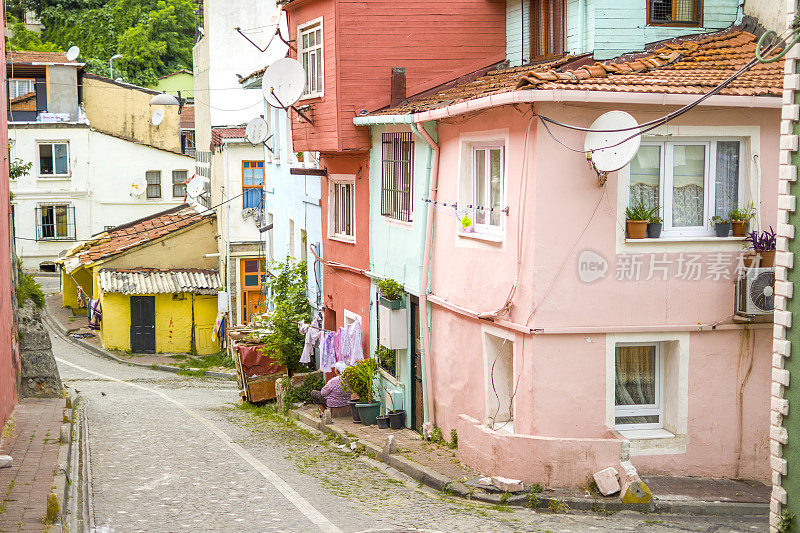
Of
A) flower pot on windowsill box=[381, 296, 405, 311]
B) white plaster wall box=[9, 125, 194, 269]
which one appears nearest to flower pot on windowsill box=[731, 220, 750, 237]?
flower pot on windowsill box=[381, 296, 405, 311]

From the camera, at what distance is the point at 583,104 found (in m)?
11.5

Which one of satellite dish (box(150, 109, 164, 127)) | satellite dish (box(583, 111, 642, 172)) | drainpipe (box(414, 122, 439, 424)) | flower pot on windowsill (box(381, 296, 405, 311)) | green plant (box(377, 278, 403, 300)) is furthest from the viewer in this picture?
satellite dish (box(150, 109, 164, 127))

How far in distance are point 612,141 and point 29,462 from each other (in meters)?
8.48

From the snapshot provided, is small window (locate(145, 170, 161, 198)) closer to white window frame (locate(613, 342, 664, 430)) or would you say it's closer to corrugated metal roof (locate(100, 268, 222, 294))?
corrugated metal roof (locate(100, 268, 222, 294))

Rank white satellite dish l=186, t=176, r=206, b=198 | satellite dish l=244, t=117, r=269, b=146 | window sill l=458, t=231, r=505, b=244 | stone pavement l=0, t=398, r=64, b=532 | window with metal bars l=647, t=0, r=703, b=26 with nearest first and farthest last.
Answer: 1. stone pavement l=0, t=398, r=64, b=532
2. window sill l=458, t=231, r=505, b=244
3. window with metal bars l=647, t=0, r=703, b=26
4. satellite dish l=244, t=117, r=269, b=146
5. white satellite dish l=186, t=176, r=206, b=198

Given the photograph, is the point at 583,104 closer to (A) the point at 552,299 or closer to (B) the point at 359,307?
(A) the point at 552,299

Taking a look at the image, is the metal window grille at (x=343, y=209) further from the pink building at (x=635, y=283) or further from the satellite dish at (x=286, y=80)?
the pink building at (x=635, y=283)

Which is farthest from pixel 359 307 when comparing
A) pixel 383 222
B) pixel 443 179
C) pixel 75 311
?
pixel 75 311

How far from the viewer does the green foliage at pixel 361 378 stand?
17.7m

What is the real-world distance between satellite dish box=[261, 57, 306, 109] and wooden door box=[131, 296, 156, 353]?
18.3 metres

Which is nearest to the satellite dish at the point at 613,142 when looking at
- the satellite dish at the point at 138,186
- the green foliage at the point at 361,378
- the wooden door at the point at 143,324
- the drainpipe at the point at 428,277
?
the drainpipe at the point at 428,277

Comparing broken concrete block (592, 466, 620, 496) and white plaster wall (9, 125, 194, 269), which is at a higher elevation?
white plaster wall (9, 125, 194, 269)

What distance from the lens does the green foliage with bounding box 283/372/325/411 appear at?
20.4m

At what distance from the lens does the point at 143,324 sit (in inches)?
1366
